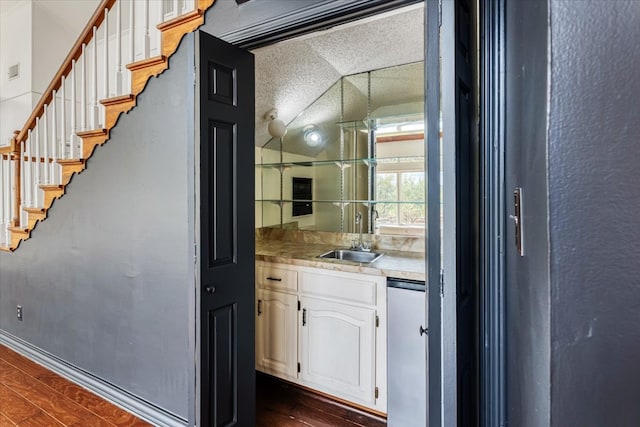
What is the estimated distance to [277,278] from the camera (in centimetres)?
241

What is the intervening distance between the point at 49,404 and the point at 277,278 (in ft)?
5.20

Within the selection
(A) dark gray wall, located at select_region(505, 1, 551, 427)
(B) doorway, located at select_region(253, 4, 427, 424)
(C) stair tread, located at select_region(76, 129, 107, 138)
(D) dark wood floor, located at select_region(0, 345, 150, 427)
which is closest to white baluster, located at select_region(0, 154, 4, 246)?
(D) dark wood floor, located at select_region(0, 345, 150, 427)

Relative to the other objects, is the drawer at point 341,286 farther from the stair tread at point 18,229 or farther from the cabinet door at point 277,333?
the stair tread at point 18,229

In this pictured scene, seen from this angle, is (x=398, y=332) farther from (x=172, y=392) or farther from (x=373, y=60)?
(x=373, y=60)

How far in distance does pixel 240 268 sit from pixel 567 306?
1552 mm

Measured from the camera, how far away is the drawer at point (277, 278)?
2.34 metres

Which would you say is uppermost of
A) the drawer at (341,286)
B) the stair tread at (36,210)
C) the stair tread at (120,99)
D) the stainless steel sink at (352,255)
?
the stair tread at (120,99)

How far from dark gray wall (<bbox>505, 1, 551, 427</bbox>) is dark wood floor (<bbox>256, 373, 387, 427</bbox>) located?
1434mm

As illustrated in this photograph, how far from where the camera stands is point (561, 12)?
16.7 inches

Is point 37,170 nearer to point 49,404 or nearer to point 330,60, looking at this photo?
point 49,404

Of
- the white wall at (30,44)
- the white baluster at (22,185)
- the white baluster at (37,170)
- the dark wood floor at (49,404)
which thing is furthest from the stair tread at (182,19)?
the white wall at (30,44)

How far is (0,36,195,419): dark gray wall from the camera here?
1.86 meters

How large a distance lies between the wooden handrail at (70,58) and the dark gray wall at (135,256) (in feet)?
2.51

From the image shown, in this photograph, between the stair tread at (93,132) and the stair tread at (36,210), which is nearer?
the stair tread at (93,132)
